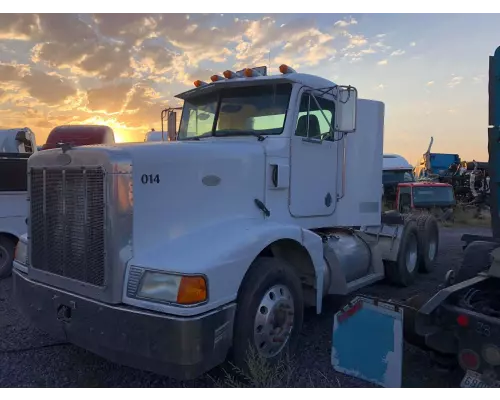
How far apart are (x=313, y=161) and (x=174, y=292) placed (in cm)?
250

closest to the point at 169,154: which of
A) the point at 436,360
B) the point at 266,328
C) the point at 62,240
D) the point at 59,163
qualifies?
the point at 59,163

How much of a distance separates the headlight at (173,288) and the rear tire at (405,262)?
433cm

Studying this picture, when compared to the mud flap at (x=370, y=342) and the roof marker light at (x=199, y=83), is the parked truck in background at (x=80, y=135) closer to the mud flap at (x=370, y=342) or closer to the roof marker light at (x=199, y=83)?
the roof marker light at (x=199, y=83)

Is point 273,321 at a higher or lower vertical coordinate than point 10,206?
lower

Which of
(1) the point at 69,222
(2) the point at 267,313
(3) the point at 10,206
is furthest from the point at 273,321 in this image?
(3) the point at 10,206

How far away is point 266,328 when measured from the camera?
3555mm

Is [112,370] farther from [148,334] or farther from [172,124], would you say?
[172,124]

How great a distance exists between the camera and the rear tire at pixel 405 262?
6551 millimetres

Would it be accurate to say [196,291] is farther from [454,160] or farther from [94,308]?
[454,160]

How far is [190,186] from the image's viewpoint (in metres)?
3.53

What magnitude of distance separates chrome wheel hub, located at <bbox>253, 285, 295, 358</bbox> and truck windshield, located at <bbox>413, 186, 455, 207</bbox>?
12.7m

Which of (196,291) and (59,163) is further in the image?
(59,163)

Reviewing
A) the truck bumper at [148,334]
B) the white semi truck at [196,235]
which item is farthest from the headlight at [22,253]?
the truck bumper at [148,334]

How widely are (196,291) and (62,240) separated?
1.27 meters
